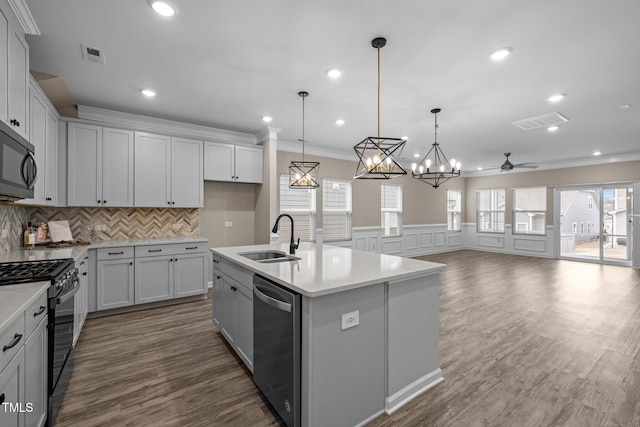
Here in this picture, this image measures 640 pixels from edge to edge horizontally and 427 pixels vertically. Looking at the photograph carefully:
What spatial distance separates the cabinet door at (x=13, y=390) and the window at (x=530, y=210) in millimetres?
10949

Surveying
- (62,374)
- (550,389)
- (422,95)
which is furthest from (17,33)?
(550,389)

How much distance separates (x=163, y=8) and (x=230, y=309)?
2.50 m

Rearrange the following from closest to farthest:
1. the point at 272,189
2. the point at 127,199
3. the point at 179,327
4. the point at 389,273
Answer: the point at 389,273, the point at 179,327, the point at 127,199, the point at 272,189

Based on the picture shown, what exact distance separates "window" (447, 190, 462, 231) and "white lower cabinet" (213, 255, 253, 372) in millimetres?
8873

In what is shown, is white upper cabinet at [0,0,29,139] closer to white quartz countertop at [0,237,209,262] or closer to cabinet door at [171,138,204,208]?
white quartz countertop at [0,237,209,262]

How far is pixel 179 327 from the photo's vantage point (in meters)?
3.44

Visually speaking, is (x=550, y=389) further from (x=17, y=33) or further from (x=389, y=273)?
(x=17, y=33)

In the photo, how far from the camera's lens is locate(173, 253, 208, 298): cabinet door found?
4180 millimetres

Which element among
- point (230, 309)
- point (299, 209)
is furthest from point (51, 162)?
point (299, 209)

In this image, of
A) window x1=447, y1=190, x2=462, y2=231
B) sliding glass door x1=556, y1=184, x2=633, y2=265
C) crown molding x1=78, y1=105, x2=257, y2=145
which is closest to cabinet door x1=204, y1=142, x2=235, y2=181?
crown molding x1=78, y1=105, x2=257, y2=145

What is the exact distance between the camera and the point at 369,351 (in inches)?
74.0

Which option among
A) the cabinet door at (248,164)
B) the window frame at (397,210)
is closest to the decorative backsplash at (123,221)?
the cabinet door at (248,164)

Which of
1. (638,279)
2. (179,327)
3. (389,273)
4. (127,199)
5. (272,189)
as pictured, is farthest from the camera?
(638,279)

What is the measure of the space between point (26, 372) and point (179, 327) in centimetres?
210
